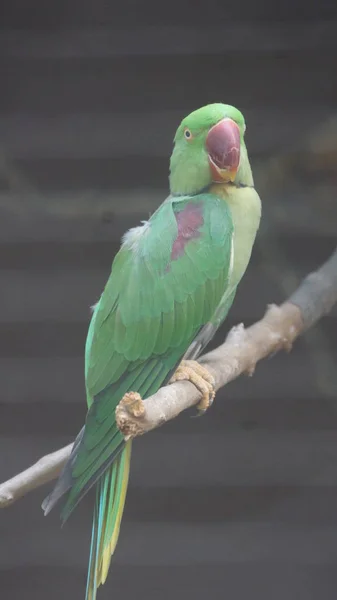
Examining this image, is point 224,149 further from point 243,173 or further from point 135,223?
point 135,223

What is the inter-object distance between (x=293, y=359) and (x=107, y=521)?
84cm

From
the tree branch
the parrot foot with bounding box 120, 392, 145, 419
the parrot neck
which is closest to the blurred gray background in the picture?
the tree branch

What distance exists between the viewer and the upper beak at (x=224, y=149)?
118cm

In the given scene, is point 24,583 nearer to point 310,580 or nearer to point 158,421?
point 310,580

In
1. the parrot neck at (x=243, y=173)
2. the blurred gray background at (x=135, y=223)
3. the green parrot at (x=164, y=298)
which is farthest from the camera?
the blurred gray background at (x=135, y=223)

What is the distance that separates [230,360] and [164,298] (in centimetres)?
21

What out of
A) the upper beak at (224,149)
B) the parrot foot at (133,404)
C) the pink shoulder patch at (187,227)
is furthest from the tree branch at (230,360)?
the upper beak at (224,149)

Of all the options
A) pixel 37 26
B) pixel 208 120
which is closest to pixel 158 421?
pixel 208 120

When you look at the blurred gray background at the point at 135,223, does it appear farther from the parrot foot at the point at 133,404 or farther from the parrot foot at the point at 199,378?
the parrot foot at the point at 133,404

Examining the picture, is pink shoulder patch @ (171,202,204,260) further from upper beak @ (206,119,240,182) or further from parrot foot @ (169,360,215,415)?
parrot foot @ (169,360,215,415)

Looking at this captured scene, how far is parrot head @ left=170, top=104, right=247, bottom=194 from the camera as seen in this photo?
1.19 metres

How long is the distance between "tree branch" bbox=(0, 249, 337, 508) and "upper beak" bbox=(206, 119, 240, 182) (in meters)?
0.31

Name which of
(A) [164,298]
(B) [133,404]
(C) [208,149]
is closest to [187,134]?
A: (C) [208,149]

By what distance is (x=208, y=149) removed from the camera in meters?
1.22
